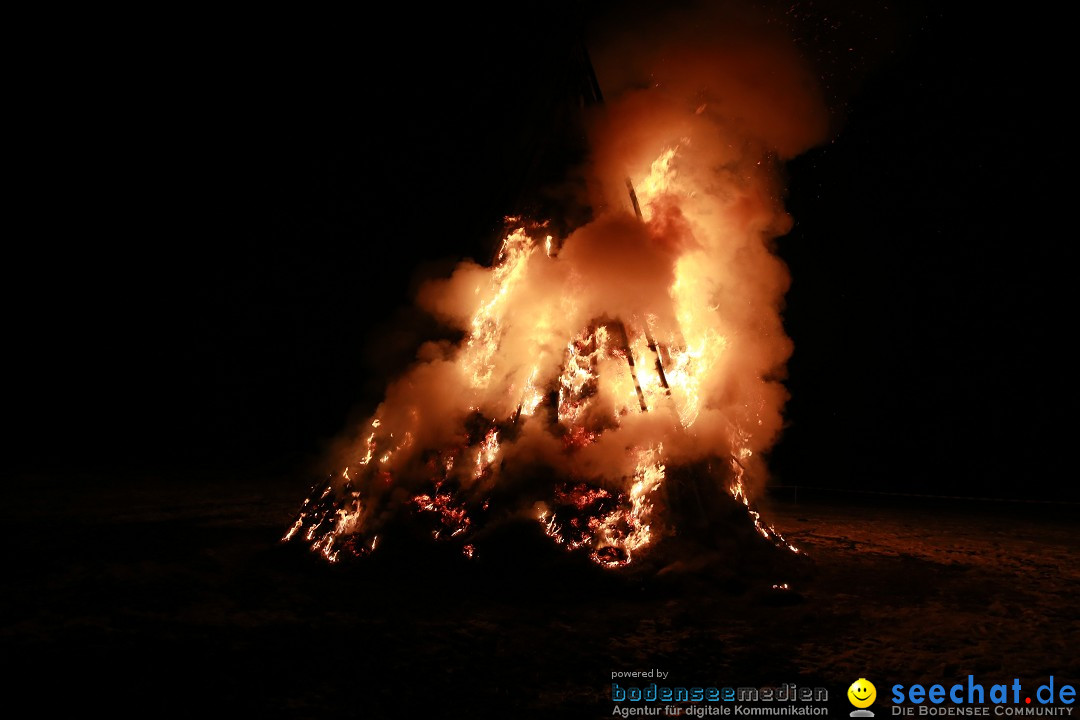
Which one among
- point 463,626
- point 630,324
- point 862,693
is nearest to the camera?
point 862,693

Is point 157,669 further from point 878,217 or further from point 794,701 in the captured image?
point 878,217

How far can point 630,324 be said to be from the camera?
21.6 feet

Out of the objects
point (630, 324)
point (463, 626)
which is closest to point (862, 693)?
point (463, 626)

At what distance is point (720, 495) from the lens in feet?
21.0

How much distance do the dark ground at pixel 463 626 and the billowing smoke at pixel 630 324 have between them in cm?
91

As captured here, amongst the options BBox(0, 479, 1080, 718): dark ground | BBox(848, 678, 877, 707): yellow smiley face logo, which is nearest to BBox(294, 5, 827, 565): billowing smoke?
BBox(0, 479, 1080, 718): dark ground

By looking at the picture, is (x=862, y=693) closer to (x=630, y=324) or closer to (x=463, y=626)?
(x=463, y=626)

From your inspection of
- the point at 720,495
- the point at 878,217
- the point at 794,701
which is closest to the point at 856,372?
the point at 878,217

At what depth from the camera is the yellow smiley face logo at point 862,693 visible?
344 cm

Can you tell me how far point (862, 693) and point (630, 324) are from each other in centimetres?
372

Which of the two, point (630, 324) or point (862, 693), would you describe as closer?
point (862, 693)

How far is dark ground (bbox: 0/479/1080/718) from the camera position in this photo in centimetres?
350

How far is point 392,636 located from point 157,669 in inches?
49.8

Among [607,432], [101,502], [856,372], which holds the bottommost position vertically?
[101,502]
